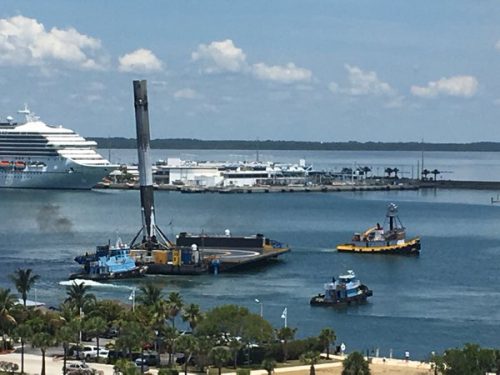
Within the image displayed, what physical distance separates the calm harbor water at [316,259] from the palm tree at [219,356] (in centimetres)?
918

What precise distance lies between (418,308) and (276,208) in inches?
2901

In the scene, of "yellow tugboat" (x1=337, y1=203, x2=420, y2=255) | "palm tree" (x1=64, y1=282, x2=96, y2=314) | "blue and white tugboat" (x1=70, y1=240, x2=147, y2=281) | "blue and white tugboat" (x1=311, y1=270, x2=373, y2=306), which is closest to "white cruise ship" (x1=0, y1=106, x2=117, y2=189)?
"yellow tugboat" (x1=337, y1=203, x2=420, y2=255)

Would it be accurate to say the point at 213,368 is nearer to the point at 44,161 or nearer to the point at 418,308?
the point at 418,308

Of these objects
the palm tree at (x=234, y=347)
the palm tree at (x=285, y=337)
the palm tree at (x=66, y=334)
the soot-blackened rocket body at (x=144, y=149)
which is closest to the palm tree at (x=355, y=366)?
the palm tree at (x=234, y=347)

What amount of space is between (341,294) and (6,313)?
19.7m

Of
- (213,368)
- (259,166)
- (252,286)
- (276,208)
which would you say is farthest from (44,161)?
(213,368)

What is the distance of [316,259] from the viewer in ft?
248

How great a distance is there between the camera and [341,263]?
241ft

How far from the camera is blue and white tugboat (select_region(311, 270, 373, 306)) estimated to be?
55.2m

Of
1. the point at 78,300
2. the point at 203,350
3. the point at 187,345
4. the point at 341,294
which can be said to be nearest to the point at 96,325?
the point at 78,300

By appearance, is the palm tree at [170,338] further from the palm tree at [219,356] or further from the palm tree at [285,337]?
the palm tree at [285,337]

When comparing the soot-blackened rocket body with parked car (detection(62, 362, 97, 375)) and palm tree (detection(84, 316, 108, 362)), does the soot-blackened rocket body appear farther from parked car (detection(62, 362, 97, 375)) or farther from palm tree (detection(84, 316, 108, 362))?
parked car (detection(62, 362, 97, 375))

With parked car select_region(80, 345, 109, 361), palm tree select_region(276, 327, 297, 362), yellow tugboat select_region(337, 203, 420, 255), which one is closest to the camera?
parked car select_region(80, 345, 109, 361)

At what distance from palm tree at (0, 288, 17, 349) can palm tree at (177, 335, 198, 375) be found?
21.6 ft
